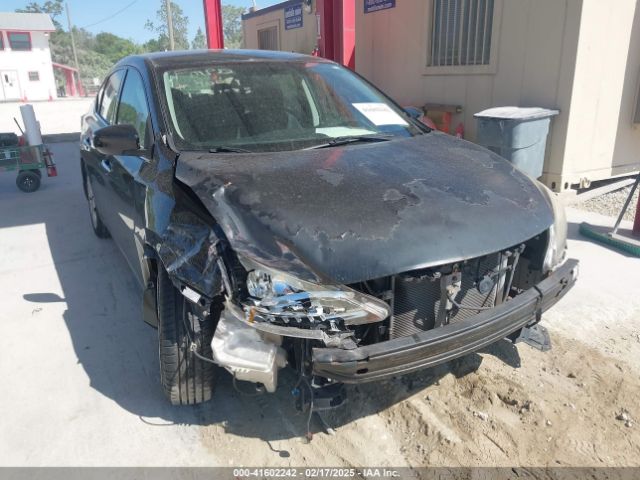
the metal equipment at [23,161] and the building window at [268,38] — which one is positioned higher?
the building window at [268,38]

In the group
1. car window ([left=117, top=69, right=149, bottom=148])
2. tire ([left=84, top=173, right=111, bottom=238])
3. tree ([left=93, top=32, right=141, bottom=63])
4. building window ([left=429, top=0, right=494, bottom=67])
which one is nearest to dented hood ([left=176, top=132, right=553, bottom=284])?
car window ([left=117, top=69, right=149, bottom=148])

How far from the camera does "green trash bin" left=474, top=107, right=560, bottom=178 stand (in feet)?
19.1

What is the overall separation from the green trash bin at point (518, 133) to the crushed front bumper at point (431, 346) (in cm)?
377

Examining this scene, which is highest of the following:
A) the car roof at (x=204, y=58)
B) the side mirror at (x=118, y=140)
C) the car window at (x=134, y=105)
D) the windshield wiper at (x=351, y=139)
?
the car roof at (x=204, y=58)

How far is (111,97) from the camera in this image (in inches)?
164

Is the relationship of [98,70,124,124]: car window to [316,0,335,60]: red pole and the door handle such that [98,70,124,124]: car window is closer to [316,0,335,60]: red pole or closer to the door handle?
the door handle

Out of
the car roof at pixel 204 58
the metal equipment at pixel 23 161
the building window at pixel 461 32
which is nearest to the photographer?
the car roof at pixel 204 58

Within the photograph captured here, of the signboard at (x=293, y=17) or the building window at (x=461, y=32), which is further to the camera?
the signboard at (x=293, y=17)

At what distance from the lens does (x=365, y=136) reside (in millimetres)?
3131

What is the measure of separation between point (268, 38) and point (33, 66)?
128 ft

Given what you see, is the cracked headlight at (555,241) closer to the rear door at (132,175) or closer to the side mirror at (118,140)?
the rear door at (132,175)

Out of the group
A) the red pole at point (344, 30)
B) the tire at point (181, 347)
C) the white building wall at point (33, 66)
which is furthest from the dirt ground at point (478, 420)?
the white building wall at point (33, 66)

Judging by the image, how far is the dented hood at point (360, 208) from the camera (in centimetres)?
203

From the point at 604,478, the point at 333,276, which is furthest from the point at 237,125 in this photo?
the point at 604,478
